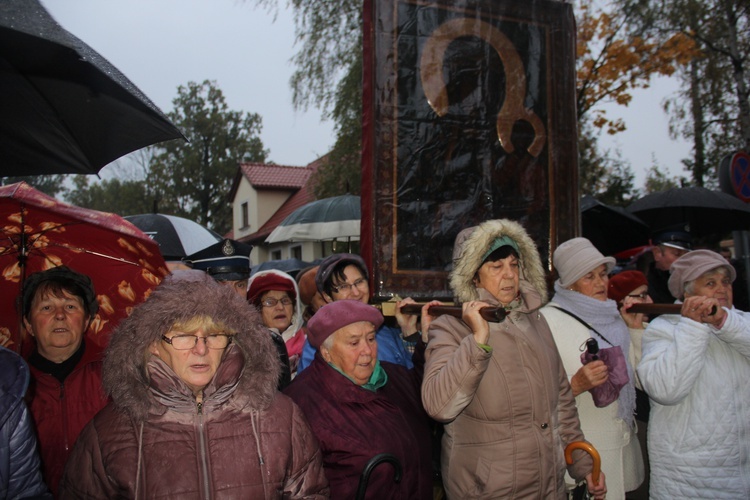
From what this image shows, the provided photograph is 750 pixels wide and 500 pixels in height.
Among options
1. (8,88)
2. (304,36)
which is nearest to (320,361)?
(8,88)

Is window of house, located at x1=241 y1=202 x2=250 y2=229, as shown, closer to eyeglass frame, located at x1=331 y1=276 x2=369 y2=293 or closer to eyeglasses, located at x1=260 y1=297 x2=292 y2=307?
eyeglasses, located at x1=260 y1=297 x2=292 y2=307

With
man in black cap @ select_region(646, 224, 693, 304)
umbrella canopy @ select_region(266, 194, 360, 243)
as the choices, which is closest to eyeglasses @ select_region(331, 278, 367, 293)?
man in black cap @ select_region(646, 224, 693, 304)

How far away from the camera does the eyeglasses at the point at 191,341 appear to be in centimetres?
229

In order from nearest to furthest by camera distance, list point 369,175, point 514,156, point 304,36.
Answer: point 369,175 < point 514,156 < point 304,36

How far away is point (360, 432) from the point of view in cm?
258

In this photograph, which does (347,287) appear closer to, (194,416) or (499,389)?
(499,389)

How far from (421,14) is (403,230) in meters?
1.40

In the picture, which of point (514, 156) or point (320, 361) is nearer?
point (320, 361)

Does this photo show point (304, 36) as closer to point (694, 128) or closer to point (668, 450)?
point (694, 128)

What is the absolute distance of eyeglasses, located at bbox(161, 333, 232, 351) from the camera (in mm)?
2291

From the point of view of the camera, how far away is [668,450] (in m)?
3.20

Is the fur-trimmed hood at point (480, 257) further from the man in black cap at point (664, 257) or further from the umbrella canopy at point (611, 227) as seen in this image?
the umbrella canopy at point (611, 227)

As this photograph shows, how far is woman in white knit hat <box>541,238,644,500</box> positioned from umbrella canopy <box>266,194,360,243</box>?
3725mm

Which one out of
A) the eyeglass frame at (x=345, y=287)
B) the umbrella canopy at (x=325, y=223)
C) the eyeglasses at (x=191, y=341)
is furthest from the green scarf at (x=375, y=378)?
the umbrella canopy at (x=325, y=223)
